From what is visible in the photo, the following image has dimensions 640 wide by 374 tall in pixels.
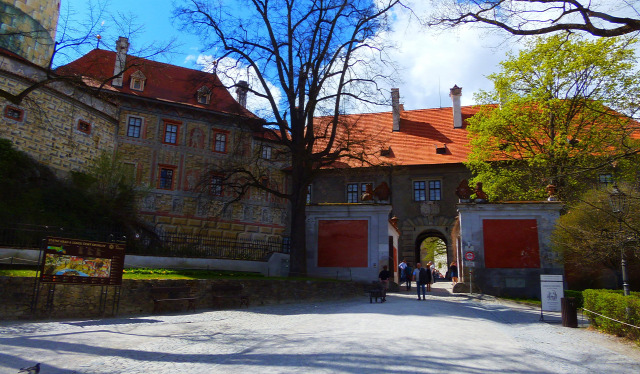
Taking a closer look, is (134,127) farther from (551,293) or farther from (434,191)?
(551,293)

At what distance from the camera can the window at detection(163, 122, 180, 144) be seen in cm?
3003

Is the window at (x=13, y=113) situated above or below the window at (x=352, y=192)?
above

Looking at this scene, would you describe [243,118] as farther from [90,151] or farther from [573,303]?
[573,303]

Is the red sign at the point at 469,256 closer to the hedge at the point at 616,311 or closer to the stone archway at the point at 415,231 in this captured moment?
the hedge at the point at 616,311

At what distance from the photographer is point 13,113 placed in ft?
69.4

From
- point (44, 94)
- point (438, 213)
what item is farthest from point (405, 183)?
point (44, 94)

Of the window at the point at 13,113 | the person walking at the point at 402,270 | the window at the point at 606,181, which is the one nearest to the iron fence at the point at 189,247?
the person walking at the point at 402,270

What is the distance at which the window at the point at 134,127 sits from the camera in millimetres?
29016

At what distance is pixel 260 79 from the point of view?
2050 cm

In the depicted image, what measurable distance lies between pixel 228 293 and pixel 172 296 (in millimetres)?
1905

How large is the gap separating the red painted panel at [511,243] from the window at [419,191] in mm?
12040

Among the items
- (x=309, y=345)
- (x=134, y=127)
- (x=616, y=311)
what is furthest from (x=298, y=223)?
(x=134, y=127)

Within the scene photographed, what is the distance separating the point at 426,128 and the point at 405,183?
6.38m

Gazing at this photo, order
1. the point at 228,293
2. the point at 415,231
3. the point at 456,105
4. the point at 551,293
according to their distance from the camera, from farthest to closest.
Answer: the point at 456,105, the point at 415,231, the point at 228,293, the point at 551,293
